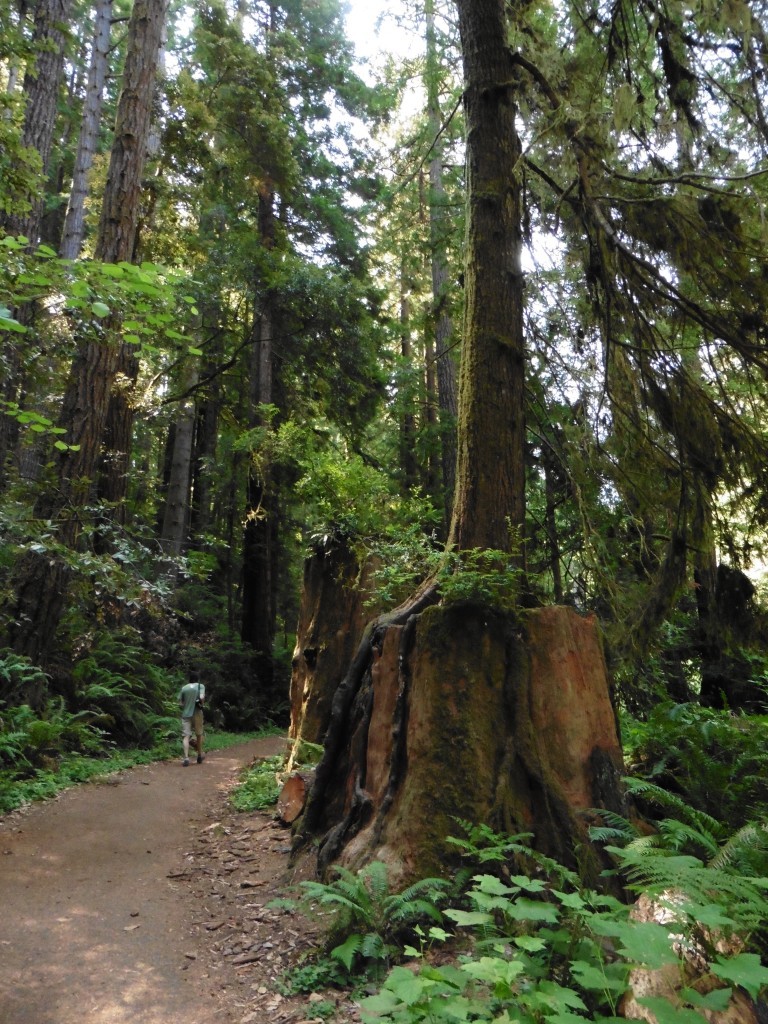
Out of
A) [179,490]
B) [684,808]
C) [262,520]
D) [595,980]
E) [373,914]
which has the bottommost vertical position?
[373,914]

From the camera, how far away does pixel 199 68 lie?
1855cm

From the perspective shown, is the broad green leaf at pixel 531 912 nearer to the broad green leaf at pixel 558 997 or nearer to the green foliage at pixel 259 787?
the broad green leaf at pixel 558 997

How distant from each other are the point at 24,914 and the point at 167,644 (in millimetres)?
9864

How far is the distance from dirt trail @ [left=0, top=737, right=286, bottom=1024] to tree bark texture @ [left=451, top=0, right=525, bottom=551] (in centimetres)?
343

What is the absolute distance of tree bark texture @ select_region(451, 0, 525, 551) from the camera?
5547 mm

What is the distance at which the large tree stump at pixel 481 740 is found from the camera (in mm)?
4605

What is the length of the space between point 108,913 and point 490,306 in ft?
18.5

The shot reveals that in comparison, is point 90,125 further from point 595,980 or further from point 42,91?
point 595,980

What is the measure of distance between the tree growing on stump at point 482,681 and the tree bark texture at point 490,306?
0.04 feet

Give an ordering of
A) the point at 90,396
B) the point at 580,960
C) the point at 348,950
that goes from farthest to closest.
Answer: the point at 90,396
the point at 348,950
the point at 580,960

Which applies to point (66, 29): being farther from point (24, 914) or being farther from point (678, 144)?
point (24, 914)

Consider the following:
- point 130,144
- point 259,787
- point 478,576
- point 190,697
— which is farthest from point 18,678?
point 130,144

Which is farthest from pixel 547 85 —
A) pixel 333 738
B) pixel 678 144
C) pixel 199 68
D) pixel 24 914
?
pixel 199 68

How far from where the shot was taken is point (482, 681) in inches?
196
